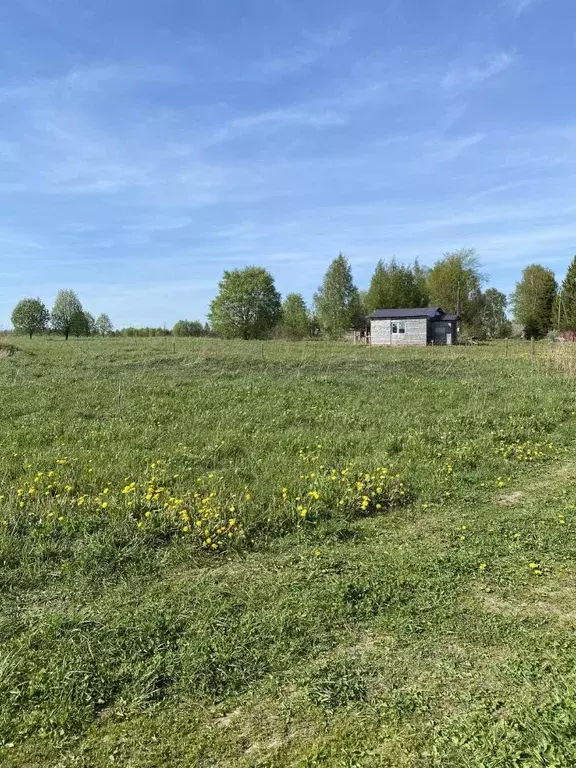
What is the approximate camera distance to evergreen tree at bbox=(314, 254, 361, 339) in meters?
60.6

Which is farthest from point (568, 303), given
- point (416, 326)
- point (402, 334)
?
point (402, 334)

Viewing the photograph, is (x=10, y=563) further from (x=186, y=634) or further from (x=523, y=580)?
(x=523, y=580)

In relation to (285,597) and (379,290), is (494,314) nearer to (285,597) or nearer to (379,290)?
(379,290)

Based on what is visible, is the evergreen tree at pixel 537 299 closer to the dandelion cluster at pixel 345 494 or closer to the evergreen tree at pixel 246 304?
the evergreen tree at pixel 246 304

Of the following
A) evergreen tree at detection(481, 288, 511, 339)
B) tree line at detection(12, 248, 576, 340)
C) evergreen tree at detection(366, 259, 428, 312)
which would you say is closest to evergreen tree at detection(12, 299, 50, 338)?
tree line at detection(12, 248, 576, 340)

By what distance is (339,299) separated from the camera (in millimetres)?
60812

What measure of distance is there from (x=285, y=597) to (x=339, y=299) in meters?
58.2

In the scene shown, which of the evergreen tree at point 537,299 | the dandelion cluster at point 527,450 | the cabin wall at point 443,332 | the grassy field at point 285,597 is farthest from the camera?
the evergreen tree at point 537,299

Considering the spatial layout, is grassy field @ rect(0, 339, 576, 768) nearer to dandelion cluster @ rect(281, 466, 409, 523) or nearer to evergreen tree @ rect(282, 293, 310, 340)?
dandelion cluster @ rect(281, 466, 409, 523)

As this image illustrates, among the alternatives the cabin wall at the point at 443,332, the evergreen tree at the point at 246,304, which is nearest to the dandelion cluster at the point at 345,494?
the cabin wall at the point at 443,332

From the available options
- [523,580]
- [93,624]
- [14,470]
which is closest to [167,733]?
[93,624]

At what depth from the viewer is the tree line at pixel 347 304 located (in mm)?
59688

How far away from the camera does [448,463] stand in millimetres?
7730

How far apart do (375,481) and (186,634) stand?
3.57m
